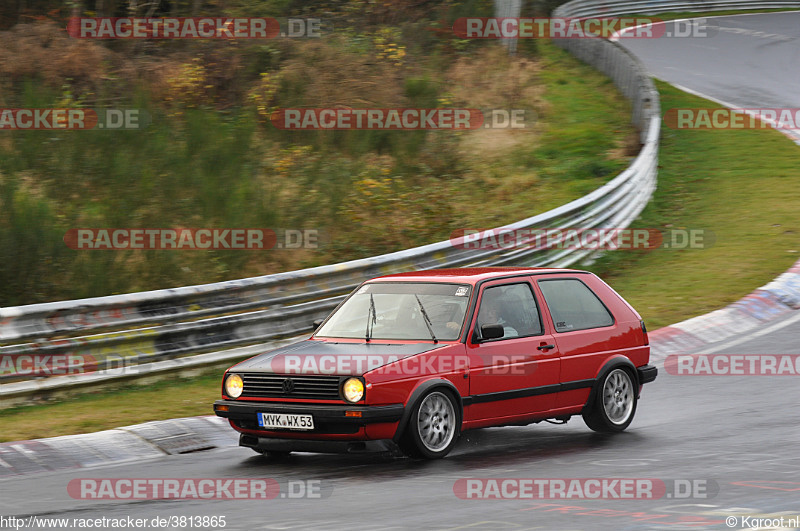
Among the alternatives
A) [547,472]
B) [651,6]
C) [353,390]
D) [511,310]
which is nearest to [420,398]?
[353,390]

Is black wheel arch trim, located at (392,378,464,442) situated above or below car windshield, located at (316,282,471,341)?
below

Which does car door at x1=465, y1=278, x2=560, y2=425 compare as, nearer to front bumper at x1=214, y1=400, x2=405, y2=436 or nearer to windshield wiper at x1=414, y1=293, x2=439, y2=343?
windshield wiper at x1=414, y1=293, x2=439, y2=343

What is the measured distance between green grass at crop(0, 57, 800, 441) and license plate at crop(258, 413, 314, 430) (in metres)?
2.16

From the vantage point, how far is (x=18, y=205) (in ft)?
42.1

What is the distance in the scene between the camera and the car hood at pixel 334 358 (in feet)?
25.6

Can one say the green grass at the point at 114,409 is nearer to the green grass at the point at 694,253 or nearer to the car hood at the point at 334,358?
the green grass at the point at 694,253

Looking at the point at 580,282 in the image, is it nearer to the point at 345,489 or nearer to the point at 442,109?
the point at 345,489

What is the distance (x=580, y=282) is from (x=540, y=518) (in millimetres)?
3779

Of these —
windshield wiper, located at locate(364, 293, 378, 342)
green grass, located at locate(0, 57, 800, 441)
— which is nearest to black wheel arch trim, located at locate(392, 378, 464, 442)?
windshield wiper, located at locate(364, 293, 378, 342)

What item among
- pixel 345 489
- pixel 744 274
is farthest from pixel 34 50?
pixel 345 489

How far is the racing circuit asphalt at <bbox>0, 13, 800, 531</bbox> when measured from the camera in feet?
20.0

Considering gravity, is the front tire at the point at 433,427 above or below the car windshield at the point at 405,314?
below

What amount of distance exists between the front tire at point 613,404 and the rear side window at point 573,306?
498 mm

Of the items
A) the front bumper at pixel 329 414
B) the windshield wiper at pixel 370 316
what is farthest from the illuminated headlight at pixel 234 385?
the windshield wiper at pixel 370 316
